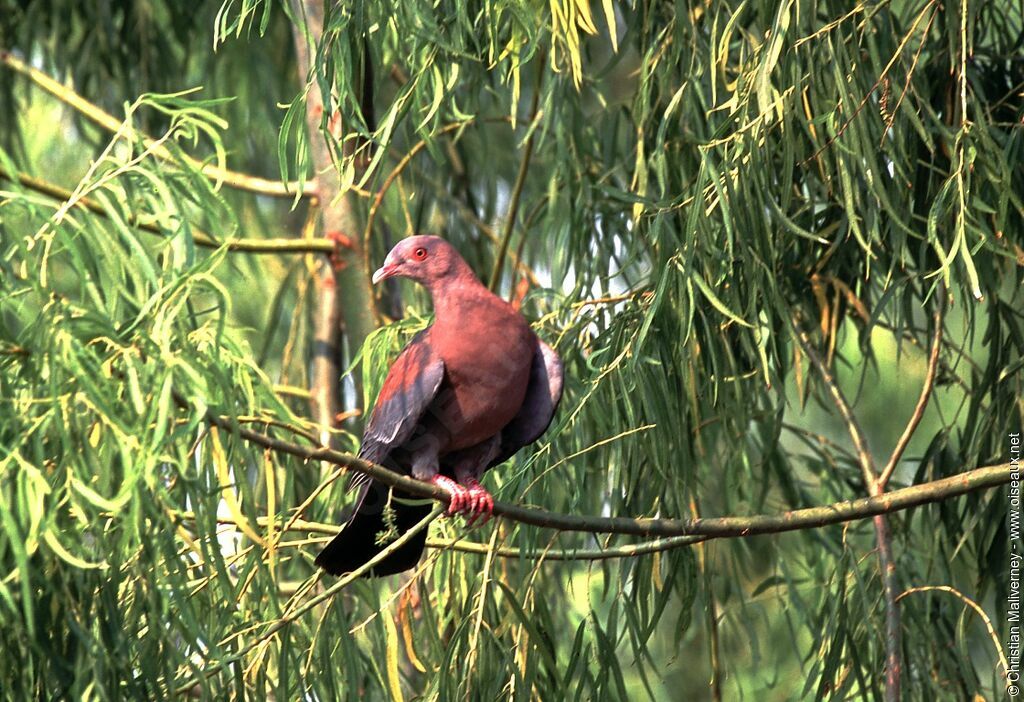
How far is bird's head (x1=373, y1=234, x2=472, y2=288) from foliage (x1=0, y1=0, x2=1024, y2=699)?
12 cm

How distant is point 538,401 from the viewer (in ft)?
9.66

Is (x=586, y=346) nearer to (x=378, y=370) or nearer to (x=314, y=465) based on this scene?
(x=378, y=370)

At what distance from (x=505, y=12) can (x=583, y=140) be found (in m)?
0.77

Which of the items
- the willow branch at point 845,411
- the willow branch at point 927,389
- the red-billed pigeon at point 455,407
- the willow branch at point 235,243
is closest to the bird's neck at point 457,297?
the red-billed pigeon at point 455,407

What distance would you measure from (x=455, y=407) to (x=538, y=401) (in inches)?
6.9

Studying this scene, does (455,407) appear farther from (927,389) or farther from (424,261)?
(927,389)

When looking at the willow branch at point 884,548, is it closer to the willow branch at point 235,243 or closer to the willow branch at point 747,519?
the willow branch at point 747,519

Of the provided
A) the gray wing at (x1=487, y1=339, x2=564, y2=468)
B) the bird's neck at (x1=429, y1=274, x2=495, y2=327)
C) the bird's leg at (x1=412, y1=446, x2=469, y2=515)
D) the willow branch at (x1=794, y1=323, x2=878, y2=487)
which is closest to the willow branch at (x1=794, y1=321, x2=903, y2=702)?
the willow branch at (x1=794, y1=323, x2=878, y2=487)

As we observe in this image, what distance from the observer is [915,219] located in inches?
109

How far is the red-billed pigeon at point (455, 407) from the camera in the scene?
9.26 feet

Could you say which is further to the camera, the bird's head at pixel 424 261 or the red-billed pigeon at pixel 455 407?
the bird's head at pixel 424 261

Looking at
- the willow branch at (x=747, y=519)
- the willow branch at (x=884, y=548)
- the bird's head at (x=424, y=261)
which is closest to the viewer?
the willow branch at (x=747, y=519)

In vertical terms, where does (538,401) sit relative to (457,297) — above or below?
below

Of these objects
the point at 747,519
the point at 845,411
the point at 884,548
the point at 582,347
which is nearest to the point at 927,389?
the point at 845,411
